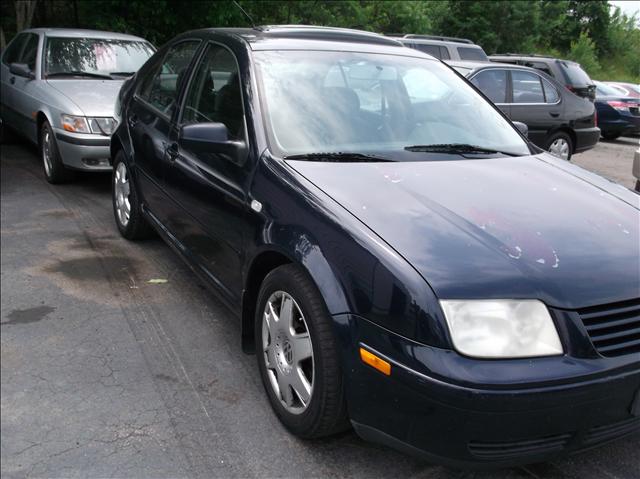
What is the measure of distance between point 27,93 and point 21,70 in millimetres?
361

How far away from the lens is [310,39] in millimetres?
3588

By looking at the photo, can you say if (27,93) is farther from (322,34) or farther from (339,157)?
(339,157)

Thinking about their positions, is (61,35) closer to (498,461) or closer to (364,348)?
(364,348)

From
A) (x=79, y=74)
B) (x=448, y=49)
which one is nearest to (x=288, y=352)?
(x=79, y=74)

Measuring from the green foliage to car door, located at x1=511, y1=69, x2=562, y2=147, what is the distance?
1.21 m

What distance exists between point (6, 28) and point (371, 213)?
15.6m

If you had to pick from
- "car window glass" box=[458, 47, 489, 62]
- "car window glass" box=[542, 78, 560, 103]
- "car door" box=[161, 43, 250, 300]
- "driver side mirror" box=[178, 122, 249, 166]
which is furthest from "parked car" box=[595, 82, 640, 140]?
"driver side mirror" box=[178, 122, 249, 166]

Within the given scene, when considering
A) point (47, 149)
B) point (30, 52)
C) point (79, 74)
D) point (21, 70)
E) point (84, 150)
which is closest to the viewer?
point (84, 150)

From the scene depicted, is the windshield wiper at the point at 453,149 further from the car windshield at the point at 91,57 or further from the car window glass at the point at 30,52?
the car window glass at the point at 30,52

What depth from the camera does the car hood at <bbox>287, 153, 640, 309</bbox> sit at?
2092 mm

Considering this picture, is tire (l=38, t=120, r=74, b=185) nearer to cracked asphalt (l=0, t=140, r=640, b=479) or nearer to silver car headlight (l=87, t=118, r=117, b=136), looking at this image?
silver car headlight (l=87, t=118, r=117, b=136)

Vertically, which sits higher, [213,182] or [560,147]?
[213,182]

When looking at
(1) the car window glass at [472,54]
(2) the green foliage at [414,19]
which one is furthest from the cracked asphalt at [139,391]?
(1) the car window glass at [472,54]

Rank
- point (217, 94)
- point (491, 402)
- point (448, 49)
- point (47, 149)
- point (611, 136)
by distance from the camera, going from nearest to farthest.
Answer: point (491, 402), point (217, 94), point (47, 149), point (448, 49), point (611, 136)
